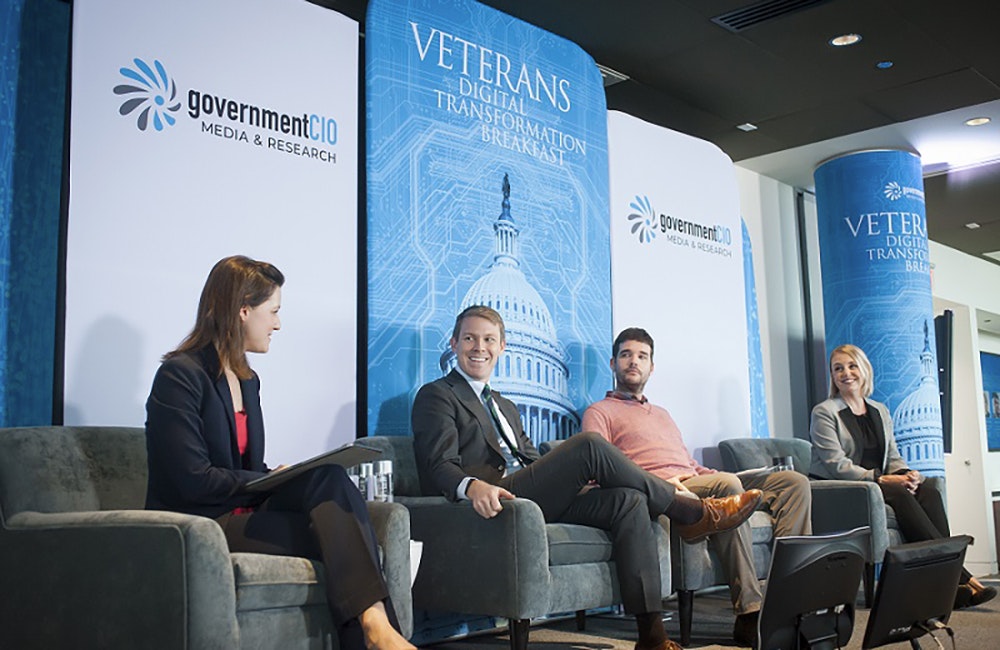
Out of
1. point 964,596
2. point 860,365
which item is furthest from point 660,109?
point 964,596

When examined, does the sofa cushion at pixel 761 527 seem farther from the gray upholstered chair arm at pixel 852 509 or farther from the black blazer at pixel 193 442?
the black blazer at pixel 193 442

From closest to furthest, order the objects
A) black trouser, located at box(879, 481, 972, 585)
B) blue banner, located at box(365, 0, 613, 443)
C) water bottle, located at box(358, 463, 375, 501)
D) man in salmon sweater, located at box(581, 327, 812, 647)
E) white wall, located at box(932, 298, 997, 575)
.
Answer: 1. water bottle, located at box(358, 463, 375, 501)
2. blue banner, located at box(365, 0, 613, 443)
3. man in salmon sweater, located at box(581, 327, 812, 647)
4. black trouser, located at box(879, 481, 972, 585)
5. white wall, located at box(932, 298, 997, 575)

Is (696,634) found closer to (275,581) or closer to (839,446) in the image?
(839,446)

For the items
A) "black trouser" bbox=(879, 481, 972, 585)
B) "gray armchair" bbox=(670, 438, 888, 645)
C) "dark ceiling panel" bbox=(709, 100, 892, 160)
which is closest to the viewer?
"gray armchair" bbox=(670, 438, 888, 645)

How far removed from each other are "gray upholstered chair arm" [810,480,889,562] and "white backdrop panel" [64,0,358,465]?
98.4 inches

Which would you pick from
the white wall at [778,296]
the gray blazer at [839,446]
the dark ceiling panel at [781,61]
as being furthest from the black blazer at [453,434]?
the white wall at [778,296]

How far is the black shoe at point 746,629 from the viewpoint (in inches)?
152

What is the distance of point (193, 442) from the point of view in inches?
104

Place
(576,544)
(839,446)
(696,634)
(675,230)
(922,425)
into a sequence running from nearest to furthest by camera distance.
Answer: (576,544), (696,634), (839,446), (675,230), (922,425)

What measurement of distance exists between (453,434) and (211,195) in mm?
1248

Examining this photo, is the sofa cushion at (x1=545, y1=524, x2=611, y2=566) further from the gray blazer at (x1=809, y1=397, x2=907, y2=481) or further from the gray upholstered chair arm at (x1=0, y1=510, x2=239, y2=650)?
the gray blazer at (x1=809, y1=397, x2=907, y2=481)

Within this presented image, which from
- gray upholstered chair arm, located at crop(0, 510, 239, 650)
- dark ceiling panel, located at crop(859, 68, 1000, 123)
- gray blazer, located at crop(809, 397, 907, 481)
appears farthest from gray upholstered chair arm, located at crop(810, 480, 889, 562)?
gray upholstered chair arm, located at crop(0, 510, 239, 650)

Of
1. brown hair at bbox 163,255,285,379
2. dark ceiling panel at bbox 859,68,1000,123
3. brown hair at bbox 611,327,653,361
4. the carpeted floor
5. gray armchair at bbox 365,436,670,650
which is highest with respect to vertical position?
dark ceiling panel at bbox 859,68,1000,123

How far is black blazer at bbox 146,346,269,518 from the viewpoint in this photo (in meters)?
2.62
